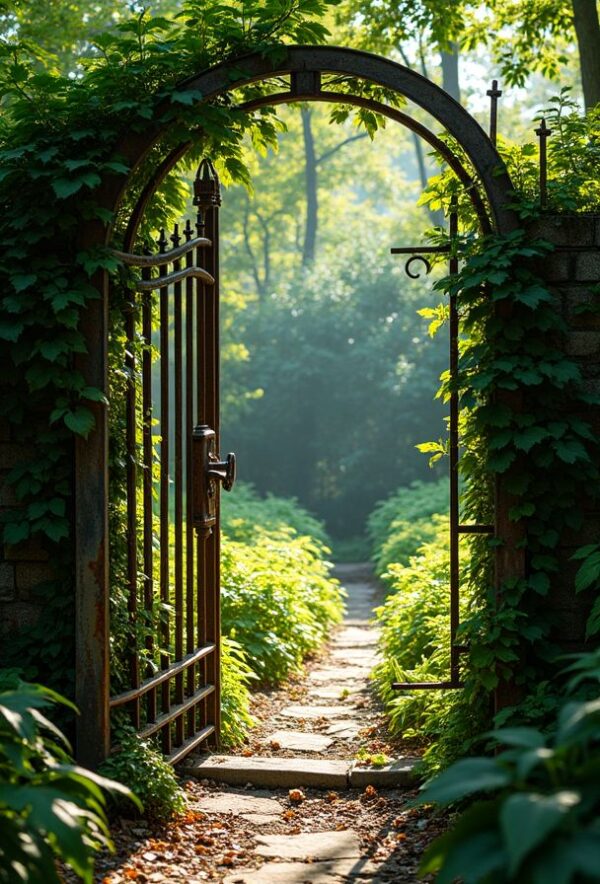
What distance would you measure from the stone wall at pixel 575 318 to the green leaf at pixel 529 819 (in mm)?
2706

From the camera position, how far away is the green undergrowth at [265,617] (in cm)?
643

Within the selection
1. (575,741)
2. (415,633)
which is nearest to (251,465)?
(415,633)

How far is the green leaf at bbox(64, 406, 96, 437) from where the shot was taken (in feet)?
14.5

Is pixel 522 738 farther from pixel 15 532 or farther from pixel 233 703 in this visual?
pixel 233 703

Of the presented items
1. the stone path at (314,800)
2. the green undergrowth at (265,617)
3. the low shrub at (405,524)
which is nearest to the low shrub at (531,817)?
the stone path at (314,800)

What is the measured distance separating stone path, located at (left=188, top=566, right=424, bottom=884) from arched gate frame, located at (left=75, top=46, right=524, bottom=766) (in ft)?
1.28

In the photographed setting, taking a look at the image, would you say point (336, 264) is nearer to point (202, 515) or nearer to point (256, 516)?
point (256, 516)

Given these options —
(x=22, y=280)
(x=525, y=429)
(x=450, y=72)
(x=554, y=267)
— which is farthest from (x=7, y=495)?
(x=450, y=72)

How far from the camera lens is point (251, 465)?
24125 mm

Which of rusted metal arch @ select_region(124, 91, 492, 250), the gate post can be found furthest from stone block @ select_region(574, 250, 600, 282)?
the gate post

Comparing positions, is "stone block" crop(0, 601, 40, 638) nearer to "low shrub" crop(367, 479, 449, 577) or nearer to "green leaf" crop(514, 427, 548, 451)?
"green leaf" crop(514, 427, 548, 451)

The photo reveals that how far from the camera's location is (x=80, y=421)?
446cm

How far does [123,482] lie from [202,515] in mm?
631

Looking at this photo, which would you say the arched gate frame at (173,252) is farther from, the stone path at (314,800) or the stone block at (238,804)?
the stone path at (314,800)
